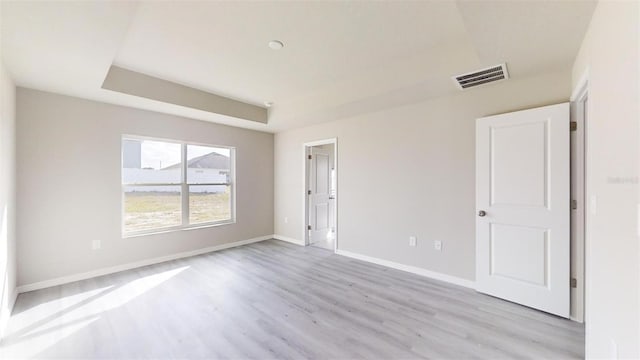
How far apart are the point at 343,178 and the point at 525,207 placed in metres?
2.48

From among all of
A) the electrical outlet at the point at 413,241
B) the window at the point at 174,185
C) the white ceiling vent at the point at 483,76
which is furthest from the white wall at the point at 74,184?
the white ceiling vent at the point at 483,76

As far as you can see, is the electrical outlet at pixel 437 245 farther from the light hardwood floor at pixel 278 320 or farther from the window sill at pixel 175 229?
the window sill at pixel 175 229

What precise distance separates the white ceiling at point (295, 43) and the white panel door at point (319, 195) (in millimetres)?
1893

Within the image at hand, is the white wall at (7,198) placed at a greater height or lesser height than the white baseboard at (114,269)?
greater

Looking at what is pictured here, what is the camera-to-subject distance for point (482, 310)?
2.53 meters

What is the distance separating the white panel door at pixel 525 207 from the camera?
2404 mm

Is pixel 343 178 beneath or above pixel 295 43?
beneath

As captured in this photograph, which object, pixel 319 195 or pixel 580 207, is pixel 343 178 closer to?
pixel 319 195

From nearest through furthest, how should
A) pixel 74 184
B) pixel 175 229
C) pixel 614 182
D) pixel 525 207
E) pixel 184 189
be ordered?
pixel 614 182
pixel 525 207
pixel 74 184
pixel 175 229
pixel 184 189

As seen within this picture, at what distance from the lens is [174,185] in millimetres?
4301

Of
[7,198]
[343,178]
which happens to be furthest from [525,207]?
[7,198]

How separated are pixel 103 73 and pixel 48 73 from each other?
19.9 inches

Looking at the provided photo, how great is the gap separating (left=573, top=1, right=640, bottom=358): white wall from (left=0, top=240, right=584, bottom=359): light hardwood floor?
708mm

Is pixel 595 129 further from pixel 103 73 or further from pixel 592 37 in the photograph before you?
pixel 103 73
